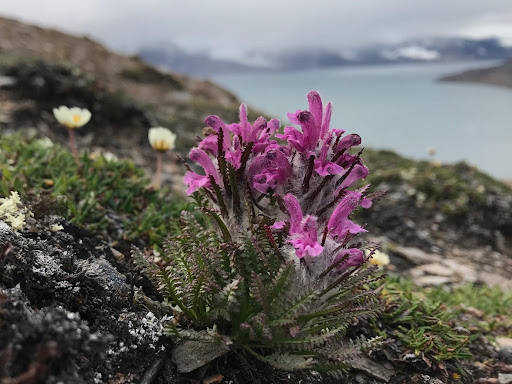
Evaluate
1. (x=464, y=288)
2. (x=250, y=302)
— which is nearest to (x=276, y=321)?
(x=250, y=302)

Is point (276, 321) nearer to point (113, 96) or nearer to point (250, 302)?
point (250, 302)

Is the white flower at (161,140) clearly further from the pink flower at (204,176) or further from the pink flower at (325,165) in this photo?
the pink flower at (325,165)

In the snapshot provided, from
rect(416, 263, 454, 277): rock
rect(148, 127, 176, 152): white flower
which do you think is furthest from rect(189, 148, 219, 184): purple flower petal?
rect(416, 263, 454, 277): rock

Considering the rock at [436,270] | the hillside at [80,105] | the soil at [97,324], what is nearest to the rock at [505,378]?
the soil at [97,324]

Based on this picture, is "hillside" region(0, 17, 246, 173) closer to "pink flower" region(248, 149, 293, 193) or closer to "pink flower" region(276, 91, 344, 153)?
"pink flower" region(248, 149, 293, 193)

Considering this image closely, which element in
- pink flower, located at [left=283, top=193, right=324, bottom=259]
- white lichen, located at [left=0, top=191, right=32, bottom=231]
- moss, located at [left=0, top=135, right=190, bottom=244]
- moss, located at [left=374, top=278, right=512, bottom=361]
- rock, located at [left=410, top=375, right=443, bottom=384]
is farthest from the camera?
moss, located at [left=0, top=135, right=190, bottom=244]

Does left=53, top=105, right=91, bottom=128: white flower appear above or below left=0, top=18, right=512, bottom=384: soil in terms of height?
above

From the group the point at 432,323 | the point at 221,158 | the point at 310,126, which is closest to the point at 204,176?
the point at 221,158
